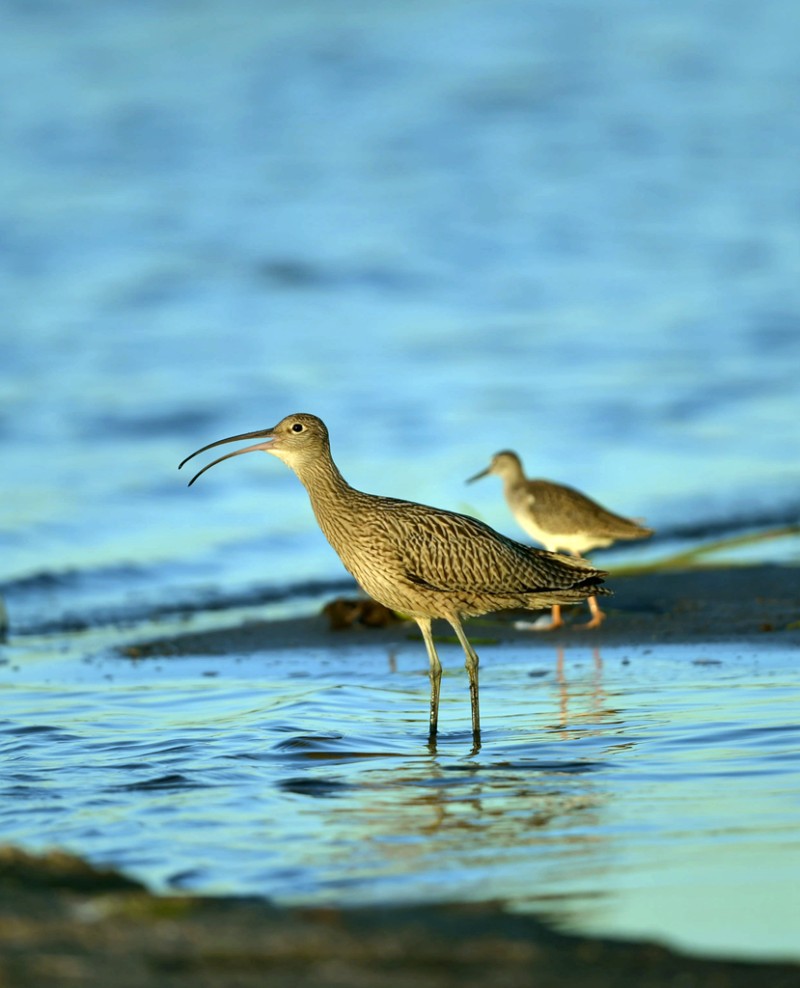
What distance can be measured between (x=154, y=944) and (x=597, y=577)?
481 centimetres

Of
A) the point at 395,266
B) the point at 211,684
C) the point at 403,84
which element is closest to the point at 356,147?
the point at 403,84

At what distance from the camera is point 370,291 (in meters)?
22.9

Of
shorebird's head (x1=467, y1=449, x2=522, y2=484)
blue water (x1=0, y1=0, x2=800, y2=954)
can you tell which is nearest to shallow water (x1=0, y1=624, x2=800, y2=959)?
blue water (x1=0, y1=0, x2=800, y2=954)

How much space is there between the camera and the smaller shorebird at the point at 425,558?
7.84m

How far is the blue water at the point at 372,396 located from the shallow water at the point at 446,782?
3 centimetres

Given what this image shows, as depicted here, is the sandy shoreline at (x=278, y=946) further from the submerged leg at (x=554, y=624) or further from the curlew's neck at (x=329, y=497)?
the submerged leg at (x=554, y=624)

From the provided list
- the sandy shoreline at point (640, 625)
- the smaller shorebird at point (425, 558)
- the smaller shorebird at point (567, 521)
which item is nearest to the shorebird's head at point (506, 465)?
the smaller shorebird at point (567, 521)

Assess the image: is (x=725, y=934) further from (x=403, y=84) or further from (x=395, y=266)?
(x=403, y=84)

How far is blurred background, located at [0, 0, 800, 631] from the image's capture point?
1502 cm

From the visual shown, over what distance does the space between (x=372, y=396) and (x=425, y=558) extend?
10938 mm

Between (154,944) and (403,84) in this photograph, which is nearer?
(154,944)

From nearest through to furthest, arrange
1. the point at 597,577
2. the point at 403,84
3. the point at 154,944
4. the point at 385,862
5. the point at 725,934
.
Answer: the point at 154,944 < the point at 725,934 < the point at 385,862 < the point at 597,577 < the point at 403,84

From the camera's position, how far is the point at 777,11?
36.6 metres

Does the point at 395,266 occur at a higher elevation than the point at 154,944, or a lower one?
higher
